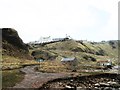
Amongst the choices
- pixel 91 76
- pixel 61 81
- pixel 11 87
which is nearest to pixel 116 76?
pixel 91 76

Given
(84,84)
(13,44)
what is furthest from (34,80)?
(13,44)

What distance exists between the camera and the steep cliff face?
13988 cm

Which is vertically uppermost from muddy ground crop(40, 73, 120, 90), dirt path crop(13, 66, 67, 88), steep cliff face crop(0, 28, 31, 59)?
steep cliff face crop(0, 28, 31, 59)

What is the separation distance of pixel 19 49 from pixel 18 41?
4.83m

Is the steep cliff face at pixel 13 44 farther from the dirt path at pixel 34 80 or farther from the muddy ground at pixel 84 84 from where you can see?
the muddy ground at pixel 84 84

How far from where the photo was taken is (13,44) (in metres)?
148

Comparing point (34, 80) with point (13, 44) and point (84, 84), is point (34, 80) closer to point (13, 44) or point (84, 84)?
point (84, 84)

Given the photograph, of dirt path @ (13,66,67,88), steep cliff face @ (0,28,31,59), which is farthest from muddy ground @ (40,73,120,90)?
steep cliff face @ (0,28,31,59)

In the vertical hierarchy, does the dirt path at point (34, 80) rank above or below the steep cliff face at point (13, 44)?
below

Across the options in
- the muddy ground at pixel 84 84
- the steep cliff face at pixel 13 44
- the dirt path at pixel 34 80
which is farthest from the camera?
the steep cliff face at pixel 13 44

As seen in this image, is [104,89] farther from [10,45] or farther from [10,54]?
[10,45]

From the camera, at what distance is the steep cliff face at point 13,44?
13988 cm

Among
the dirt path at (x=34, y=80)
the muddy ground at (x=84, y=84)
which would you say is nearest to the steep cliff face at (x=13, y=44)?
the dirt path at (x=34, y=80)

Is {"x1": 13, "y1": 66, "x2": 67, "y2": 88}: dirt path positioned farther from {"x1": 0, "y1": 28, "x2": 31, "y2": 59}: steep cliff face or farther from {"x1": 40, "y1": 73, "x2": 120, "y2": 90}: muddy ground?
{"x1": 0, "y1": 28, "x2": 31, "y2": 59}: steep cliff face
